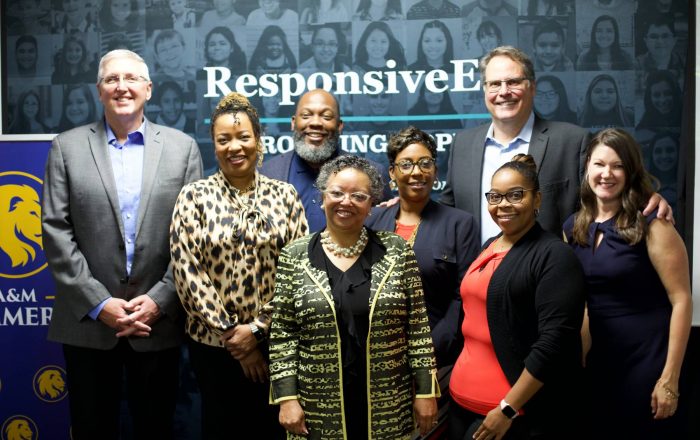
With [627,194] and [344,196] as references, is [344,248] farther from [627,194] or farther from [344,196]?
[627,194]

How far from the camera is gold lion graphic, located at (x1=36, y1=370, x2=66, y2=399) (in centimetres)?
398

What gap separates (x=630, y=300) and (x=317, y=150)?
1553 mm

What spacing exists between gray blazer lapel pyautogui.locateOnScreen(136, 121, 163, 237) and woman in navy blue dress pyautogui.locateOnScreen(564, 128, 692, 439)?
173cm

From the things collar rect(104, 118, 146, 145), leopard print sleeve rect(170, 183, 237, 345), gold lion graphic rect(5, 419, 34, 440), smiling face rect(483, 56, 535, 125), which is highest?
smiling face rect(483, 56, 535, 125)

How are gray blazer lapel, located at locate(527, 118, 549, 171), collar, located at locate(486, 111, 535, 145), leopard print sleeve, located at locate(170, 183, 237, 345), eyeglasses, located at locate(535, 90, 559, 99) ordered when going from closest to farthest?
leopard print sleeve, located at locate(170, 183, 237, 345), gray blazer lapel, located at locate(527, 118, 549, 171), collar, located at locate(486, 111, 535, 145), eyeglasses, located at locate(535, 90, 559, 99)

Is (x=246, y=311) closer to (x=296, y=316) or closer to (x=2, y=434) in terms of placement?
(x=296, y=316)

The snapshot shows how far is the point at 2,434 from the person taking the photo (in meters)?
4.05

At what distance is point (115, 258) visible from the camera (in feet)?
10.8

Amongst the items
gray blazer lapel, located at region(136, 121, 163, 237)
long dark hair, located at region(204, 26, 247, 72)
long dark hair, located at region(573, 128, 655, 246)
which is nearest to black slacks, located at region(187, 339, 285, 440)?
gray blazer lapel, located at region(136, 121, 163, 237)

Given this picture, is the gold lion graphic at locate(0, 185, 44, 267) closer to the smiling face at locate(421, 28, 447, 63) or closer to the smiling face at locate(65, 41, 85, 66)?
the smiling face at locate(65, 41, 85, 66)

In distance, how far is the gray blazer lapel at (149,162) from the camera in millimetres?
3303

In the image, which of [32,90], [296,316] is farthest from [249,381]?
[32,90]

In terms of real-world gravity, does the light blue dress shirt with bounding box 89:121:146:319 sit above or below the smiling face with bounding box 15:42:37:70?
below

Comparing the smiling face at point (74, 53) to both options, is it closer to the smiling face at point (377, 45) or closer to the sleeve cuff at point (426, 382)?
the smiling face at point (377, 45)
